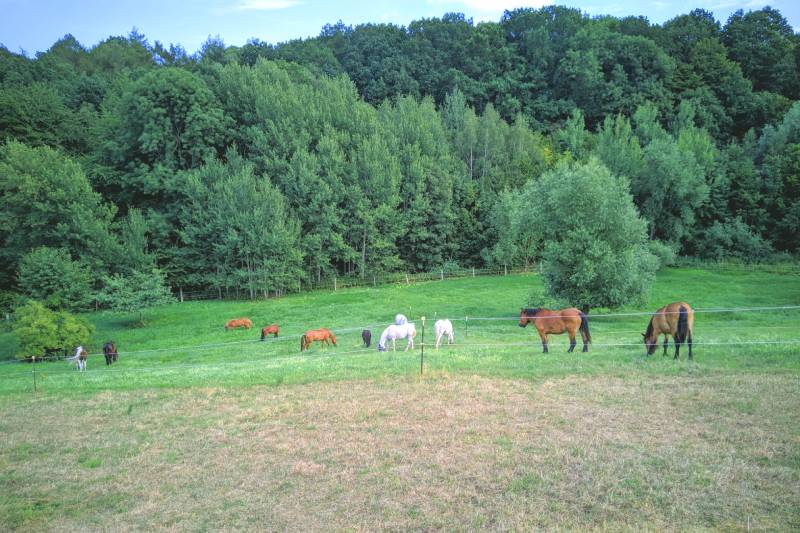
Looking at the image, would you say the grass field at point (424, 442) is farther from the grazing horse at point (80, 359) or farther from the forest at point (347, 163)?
the forest at point (347, 163)

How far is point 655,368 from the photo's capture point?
15242 millimetres

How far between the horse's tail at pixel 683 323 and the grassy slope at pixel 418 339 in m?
0.78

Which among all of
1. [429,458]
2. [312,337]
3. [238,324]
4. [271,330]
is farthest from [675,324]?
[238,324]

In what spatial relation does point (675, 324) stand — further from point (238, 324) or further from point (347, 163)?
point (347, 163)

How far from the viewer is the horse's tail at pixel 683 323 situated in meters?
15.9

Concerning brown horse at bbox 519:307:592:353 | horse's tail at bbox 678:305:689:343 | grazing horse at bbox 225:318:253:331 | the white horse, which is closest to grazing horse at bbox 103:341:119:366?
grazing horse at bbox 225:318:253:331

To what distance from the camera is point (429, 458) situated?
33.7 ft

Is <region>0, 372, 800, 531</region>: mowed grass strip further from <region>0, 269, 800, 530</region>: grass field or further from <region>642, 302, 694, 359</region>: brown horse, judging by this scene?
<region>642, 302, 694, 359</region>: brown horse

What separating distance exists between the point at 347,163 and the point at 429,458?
150 ft

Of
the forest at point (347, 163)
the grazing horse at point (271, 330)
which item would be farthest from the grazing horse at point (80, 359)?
the forest at point (347, 163)

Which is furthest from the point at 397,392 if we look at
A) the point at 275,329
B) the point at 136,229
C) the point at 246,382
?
the point at 136,229

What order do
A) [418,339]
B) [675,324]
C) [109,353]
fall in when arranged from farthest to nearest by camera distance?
[109,353] < [418,339] < [675,324]

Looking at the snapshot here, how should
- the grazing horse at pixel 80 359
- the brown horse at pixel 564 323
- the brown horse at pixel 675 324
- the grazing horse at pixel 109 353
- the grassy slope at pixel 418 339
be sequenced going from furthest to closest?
the grazing horse at pixel 109 353 → the grazing horse at pixel 80 359 → the brown horse at pixel 564 323 → the grassy slope at pixel 418 339 → the brown horse at pixel 675 324

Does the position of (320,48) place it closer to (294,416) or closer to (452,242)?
(452,242)
